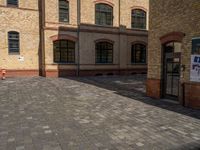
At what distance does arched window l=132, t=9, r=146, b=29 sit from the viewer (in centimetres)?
2499

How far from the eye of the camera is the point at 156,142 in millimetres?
5531

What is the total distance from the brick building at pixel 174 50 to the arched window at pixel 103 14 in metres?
11.7

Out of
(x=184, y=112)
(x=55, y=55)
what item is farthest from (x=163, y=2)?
(x=55, y=55)

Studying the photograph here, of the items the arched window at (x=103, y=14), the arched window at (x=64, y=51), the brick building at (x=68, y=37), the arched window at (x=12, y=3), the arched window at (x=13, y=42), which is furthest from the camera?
the arched window at (x=103, y=14)

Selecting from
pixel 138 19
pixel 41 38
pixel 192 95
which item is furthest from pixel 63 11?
pixel 192 95

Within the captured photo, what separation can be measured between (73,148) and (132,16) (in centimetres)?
2186

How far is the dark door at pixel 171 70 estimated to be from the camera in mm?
10411

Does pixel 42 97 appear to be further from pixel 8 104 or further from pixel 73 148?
pixel 73 148

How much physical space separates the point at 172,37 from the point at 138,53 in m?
15.1

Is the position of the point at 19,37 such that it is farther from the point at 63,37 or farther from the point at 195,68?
the point at 195,68

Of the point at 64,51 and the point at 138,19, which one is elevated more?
the point at 138,19

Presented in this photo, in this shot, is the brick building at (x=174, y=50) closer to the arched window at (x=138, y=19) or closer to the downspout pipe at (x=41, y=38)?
the downspout pipe at (x=41, y=38)

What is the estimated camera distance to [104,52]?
911 inches

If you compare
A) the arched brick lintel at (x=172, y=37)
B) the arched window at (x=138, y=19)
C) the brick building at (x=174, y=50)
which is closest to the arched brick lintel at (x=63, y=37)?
the arched window at (x=138, y=19)
